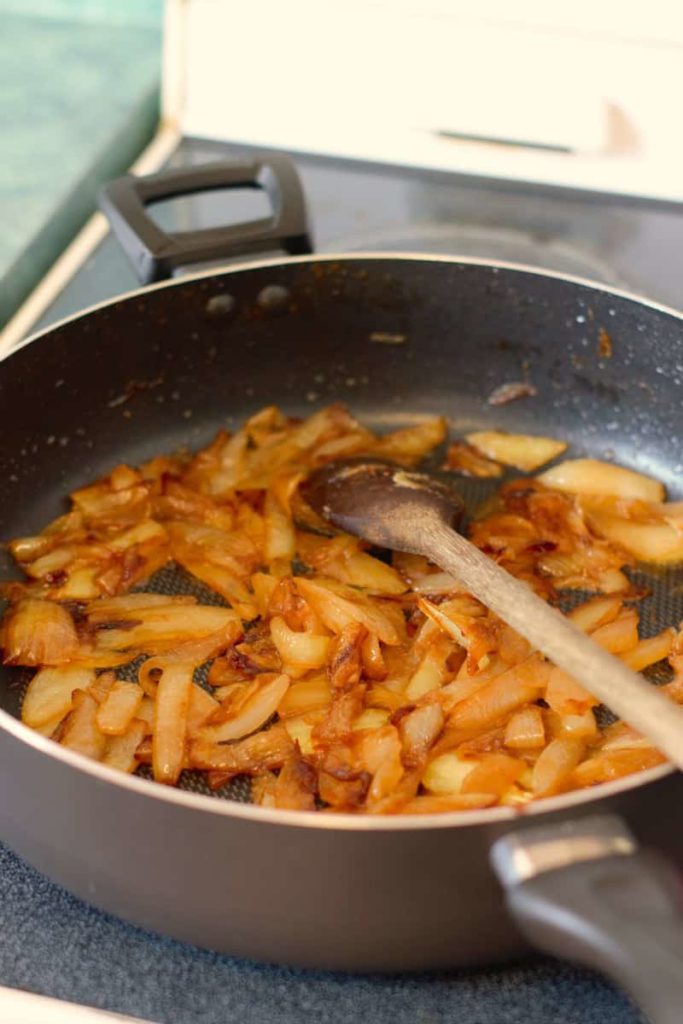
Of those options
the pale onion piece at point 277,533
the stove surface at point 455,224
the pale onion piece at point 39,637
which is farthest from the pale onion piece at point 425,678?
the stove surface at point 455,224

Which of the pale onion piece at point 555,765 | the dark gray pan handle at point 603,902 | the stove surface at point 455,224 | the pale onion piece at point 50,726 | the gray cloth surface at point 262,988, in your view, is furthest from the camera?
the stove surface at point 455,224

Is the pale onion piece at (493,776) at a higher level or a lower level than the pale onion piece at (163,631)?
lower

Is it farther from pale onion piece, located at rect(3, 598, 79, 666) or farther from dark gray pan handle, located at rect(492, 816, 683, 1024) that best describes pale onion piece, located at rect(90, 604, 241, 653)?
dark gray pan handle, located at rect(492, 816, 683, 1024)

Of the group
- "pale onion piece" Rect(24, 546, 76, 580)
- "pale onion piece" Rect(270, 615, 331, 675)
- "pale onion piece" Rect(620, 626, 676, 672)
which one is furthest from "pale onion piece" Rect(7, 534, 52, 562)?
"pale onion piece" Rect(620, 626, 676, 672)

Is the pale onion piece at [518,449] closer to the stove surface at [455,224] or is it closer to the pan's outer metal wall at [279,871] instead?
the stove surface at [455,224]

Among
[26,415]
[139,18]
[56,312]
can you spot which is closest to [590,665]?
[26,415]

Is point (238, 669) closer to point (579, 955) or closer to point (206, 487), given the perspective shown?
point (206, 487)
